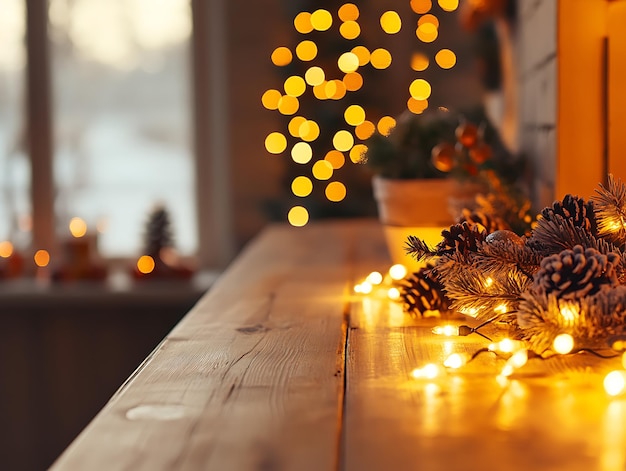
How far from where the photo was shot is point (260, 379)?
78 cm

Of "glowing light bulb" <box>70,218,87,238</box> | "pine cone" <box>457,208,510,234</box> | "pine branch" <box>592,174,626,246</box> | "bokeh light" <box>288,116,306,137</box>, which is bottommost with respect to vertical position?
"glowing light bulb" <box>70,218,87,238</box>

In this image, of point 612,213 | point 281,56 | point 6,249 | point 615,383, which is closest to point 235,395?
point 615,383

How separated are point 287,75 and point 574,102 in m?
1.95

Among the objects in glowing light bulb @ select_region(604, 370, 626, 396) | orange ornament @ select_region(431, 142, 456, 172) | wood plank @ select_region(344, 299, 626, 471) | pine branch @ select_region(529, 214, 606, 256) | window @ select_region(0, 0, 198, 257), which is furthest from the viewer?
window @ select_region(0, 0, 198, 257)

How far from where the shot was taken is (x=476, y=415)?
672 millimetres

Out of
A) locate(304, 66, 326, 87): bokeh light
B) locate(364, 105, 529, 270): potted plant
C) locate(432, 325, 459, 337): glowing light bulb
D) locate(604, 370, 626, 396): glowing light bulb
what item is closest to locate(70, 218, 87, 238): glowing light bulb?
locate(304, 66, 326, 87): bokeh light

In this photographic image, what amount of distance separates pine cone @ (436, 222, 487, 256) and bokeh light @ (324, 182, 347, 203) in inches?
84.4

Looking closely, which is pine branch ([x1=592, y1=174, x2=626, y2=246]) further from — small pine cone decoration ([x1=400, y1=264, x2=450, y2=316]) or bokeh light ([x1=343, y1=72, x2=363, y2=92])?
bokeh light ([x1=343, y1=72, x2=363, y2=92])

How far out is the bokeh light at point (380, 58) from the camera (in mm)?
3064

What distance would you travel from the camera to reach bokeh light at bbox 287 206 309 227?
3088 millimetres

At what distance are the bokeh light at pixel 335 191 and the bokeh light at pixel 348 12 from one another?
548 mm

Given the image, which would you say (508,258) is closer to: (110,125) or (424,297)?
(424,297)

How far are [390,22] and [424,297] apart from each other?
218cm

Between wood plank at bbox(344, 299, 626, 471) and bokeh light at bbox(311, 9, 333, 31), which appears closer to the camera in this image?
wood plank at bbox(344, 299, 626, 471)
